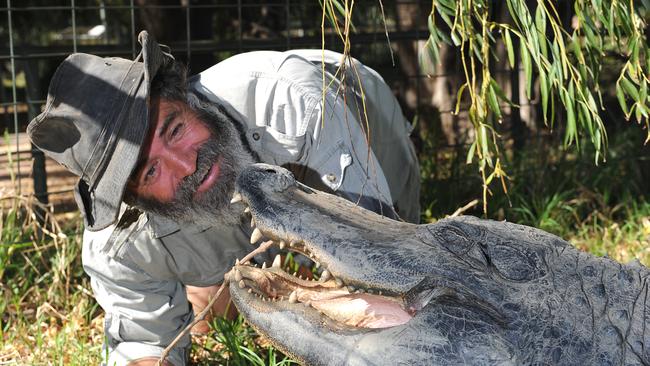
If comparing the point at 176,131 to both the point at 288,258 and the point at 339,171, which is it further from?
the point at 288,258

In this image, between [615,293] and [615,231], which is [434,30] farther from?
[615,231]

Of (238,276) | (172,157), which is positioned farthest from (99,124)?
(238,276)

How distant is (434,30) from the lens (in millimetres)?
1890

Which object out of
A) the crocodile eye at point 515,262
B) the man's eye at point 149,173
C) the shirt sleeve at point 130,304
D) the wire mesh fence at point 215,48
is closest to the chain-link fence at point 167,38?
the wire mesh fence at point 215,48

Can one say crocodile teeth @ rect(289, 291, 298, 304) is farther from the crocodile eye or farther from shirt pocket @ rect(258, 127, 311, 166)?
shirt pocket @ rect(258, 127, 311, 166)

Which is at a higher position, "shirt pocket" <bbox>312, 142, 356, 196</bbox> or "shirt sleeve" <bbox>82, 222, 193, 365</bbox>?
"shirt pocket" <bbox>312, 142, 356, 196</bbox>

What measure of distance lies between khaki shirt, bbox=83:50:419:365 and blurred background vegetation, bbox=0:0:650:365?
0.19 metres

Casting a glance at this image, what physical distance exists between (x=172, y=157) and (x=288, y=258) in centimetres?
86

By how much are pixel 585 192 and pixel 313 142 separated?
1980 millimetres

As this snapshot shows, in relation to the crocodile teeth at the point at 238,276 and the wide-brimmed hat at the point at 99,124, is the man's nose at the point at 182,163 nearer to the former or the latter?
the wide-brimmed hat at the point at 99,124

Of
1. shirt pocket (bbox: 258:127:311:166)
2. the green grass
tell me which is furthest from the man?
the green grass

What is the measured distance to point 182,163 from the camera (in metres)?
2.69

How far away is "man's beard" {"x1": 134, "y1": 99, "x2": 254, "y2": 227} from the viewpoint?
272cm

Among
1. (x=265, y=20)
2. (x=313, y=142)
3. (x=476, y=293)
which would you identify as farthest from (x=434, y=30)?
(x=265, y=20)
